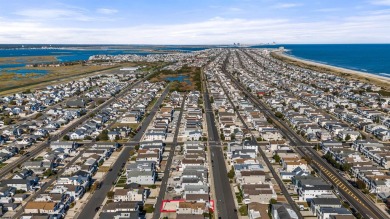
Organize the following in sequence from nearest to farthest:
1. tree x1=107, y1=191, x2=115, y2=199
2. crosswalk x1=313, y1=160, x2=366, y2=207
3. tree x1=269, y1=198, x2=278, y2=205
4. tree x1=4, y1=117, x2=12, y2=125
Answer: tree x1=269, y1=198, x2=278, y2=205
tree x1=107, y1=191, x2=115, y2=199
crosswalk x1=313, y1=160, x2=366, y2=207
tree x1=4, y1=117, x2=12, y2=125

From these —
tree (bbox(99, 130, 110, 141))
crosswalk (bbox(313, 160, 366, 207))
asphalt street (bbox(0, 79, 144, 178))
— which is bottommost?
crosswalk (bbox(313, 160, 366, 207))

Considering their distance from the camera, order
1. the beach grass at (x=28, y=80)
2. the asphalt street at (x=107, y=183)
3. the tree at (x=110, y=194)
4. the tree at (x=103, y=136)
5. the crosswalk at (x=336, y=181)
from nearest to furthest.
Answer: the asphalt street at (x=107, y=183)
the tree at (x=110, y=194)
the crosswalk at (x=336, y=181)
the tree at (x=103, y=136)
the beach grass at (x=28, y=80)

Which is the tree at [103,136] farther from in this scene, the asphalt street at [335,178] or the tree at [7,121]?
the asphalt street at [335,178]

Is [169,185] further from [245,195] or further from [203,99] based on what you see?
[203,99]

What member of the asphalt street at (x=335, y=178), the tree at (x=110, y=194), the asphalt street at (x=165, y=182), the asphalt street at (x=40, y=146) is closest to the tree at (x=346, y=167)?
the asphalt street at (x=335, y=178)

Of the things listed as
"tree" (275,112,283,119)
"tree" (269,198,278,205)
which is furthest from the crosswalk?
"tree" (275,112,283,119)

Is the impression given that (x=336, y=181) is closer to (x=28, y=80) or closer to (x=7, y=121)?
(x=7, y=121)

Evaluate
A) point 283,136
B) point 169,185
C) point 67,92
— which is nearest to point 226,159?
point 169,185

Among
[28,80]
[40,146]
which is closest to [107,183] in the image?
[40,146]

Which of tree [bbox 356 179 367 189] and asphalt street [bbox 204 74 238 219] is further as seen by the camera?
tree [bbox 356 179 367 189]

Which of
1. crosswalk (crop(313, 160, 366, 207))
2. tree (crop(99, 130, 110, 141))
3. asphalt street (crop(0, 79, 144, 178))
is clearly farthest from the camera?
tree (crop(99, 130, 110, 141))

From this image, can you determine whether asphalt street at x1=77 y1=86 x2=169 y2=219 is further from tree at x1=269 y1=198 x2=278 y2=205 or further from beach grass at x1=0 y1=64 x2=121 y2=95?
beach grass at x1=0 y1=64 x2=121 y2=95

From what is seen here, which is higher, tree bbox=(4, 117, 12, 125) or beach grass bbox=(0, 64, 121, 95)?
beach grass bbox=(0, 64, 121, 95)
